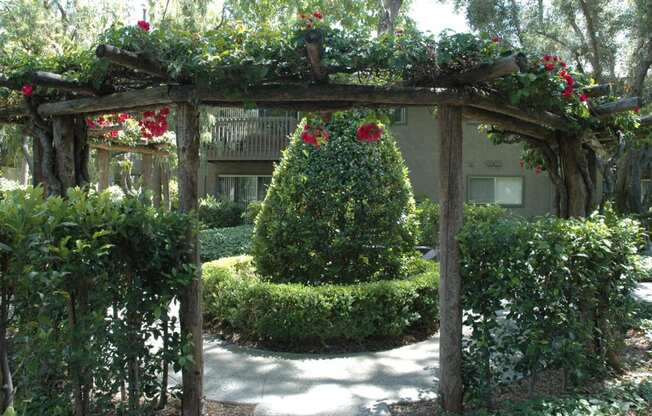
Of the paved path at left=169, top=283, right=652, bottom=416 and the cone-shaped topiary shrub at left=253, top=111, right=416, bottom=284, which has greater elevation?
the cone-shaped topiary shrub at left=253, top=111, right=416, bottom=284

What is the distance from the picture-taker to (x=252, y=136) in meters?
18.1

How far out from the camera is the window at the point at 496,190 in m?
18.0

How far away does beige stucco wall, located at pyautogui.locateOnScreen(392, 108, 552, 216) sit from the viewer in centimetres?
1788

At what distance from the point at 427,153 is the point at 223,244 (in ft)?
28.3

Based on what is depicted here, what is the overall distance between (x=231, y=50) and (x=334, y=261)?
3.90m

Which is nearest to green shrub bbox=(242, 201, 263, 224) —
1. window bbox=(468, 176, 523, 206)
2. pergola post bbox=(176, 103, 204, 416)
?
window bbox=(468, 176, 523, 206)

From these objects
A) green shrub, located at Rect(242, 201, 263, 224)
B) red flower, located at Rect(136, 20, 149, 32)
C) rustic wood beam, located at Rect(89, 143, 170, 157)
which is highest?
red flower, located at Rect(136, 20, 149, 32)

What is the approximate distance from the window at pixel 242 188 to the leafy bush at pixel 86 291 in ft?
52.5

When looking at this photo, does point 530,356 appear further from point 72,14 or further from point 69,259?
point 72,14

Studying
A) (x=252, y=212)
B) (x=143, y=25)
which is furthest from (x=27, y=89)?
(x=252, y=212)

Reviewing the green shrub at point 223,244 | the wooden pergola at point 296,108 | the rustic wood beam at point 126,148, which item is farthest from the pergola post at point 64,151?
the green shrub at point 223,244

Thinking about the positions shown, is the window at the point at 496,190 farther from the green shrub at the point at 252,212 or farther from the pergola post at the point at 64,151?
the pergola post at the point at 64,151

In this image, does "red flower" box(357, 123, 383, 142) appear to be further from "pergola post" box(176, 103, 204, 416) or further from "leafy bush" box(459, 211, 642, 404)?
"pergola post" box(176, 103, 204, 416)

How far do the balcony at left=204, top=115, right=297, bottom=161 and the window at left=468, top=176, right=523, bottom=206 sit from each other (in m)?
6.52
